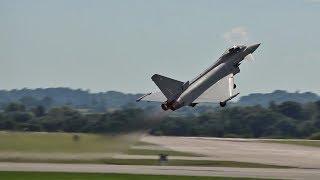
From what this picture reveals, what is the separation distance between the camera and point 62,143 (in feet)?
253

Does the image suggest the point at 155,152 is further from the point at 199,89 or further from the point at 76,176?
the point at 199,89

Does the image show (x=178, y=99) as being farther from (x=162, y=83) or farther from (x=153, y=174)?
(x=153, y=174)

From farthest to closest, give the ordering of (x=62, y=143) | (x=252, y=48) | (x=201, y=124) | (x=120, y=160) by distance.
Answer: (x=201, y=124), (x=120, y=160), (x=62, y=143), (x=252, y=48)

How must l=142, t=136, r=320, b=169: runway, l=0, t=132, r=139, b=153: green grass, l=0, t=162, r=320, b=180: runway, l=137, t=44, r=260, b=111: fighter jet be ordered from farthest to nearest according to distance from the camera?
l=142, t=136, r=320, b=169: runway → l=0, t=162, r=320, b=180: runway → l=0, t=132, r=139, b=153: green grass → l=137, t=44, r=260, b=111: fighter jet

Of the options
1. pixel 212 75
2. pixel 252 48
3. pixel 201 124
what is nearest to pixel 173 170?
pixel 212 75

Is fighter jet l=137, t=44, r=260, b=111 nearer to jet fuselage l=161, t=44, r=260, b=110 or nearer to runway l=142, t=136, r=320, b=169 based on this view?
jet fuselage l=161, t=44, r=260, b=110

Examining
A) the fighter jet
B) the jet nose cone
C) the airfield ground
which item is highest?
the jet nose cone

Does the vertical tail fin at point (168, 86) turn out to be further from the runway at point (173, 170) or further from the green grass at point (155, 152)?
the green grass at point (155, 152)

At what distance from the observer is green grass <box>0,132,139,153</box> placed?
2736 inches

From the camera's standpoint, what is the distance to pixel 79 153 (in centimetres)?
7600

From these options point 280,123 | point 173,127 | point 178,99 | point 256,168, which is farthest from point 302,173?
point 280,123

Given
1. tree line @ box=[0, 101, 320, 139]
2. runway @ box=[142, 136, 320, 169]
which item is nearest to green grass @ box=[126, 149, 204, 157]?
runway @ box=[142, 136, 320, 169]

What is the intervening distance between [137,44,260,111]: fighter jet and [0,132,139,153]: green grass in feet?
25.5

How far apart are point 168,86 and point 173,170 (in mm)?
17607
